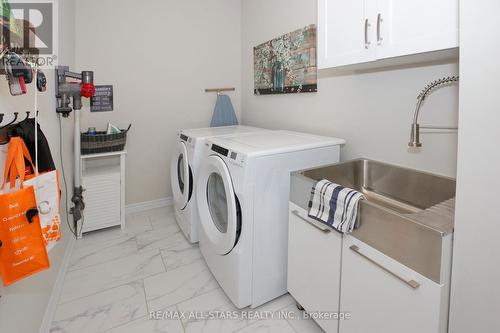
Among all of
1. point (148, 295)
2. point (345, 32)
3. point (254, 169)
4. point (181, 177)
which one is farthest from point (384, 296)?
point (181, 177)

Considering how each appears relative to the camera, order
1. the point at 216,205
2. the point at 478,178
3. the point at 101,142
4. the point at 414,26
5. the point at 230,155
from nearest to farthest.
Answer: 1. the point at 478,178
2. the point at 414,26
3. the point at 230,155
4. the point at 216,205
5. the point at 101,142

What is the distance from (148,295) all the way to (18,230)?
1.22 m

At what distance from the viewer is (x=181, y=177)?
9.11 feet

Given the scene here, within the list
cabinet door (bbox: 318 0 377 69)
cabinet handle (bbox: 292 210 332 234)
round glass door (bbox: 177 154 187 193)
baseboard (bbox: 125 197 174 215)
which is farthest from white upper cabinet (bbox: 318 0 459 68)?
baseboard (bbox: 125 197 174 215)

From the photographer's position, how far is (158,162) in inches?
132

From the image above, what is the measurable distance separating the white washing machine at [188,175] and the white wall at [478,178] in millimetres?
1748

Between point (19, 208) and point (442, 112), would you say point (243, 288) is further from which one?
point (442, 112)

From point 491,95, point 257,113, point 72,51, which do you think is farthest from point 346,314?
point 72,51

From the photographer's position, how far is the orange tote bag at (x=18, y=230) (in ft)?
2.91

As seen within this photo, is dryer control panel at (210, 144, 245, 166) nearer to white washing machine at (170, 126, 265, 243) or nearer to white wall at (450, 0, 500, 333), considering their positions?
white washing machine at (170, 126, 265, 243)

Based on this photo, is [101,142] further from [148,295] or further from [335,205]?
[335,205]

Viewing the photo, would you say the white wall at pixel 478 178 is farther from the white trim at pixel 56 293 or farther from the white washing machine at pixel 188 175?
the white trim at pixel 56 293

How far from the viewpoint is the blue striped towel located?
4.04ft

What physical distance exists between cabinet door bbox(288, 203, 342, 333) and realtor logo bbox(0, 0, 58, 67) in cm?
148
